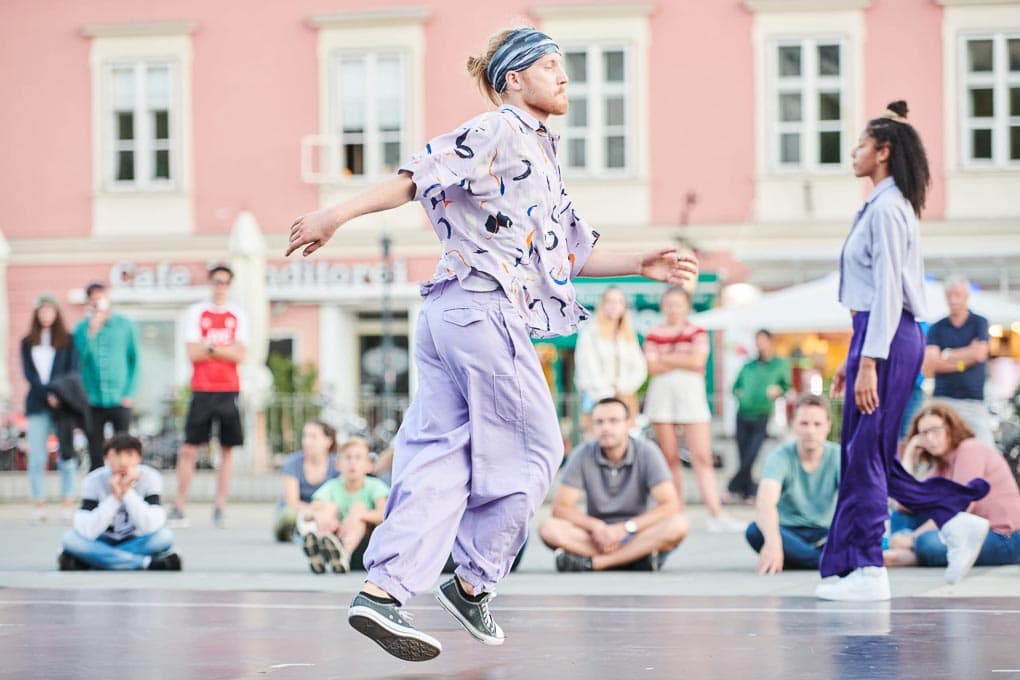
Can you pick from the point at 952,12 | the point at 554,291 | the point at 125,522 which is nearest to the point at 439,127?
the point at 952,12

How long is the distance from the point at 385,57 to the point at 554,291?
73.1 ft

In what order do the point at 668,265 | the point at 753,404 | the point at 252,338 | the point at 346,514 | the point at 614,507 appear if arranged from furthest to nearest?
the point at 252,338
the point at 753,404
the point at 346,514
the point at 614,507
the point at 668,265

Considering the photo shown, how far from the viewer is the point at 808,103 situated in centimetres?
2628

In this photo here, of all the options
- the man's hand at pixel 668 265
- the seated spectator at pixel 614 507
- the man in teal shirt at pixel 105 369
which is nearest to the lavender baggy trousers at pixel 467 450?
the man's hand at pixel 668 265

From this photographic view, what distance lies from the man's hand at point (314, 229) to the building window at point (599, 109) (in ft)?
72.3

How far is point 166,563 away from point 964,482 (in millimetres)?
4183

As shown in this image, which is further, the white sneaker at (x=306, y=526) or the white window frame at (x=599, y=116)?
the white window frame at (x=599, y=116)

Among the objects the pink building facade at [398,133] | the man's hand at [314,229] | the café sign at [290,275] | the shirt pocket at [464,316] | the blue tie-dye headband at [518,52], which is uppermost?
the pink building facade at [398,133]

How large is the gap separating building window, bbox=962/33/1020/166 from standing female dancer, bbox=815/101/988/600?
1939 centimetres

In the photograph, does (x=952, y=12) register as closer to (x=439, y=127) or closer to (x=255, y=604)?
(x=439, y=127)

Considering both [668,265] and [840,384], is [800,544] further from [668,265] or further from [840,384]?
[668,265]

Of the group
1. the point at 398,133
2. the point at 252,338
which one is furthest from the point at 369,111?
the point at 252,338

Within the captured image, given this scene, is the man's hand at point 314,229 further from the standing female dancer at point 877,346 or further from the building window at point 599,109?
the building window at point 599,109

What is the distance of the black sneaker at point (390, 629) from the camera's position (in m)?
5.01
